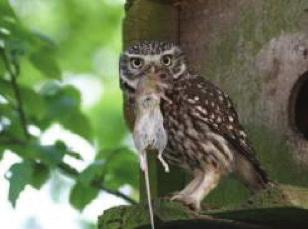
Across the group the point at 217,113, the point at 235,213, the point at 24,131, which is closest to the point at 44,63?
the point at 24,131

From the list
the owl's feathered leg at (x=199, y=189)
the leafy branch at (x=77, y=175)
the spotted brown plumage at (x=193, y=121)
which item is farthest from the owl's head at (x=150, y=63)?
the leafy branch at (x=77, y=175)

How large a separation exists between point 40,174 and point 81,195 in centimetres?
19

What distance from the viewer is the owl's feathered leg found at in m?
3.21

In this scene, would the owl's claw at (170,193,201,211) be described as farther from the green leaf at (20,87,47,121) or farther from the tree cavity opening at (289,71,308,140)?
the green leaf at (20,87,47,121)

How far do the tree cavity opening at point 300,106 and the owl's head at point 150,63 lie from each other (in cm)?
48

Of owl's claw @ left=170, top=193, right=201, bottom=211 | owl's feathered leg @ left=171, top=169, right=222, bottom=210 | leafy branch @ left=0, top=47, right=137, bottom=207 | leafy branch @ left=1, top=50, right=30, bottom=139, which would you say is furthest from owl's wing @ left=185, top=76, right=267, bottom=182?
leafy branch @ left=1, top=50, right=30, bottom=139

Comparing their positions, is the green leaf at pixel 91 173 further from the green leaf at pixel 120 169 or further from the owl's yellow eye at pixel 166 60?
the owl's yellow eye at pixel 166 60

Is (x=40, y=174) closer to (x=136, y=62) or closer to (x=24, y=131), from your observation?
(x=24, y=131)

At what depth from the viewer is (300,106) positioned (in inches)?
160

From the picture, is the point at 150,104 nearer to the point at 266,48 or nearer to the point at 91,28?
the point at 266,48

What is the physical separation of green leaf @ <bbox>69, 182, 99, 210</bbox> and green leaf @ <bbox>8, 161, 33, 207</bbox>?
1.00ft

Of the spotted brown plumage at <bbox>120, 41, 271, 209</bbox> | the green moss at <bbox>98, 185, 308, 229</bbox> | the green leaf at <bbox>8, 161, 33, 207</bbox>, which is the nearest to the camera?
the green moss at <bbox>98, 185, 308, 229</bbox>

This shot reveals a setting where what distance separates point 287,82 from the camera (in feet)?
12.8

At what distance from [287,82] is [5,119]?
1.33 meters
